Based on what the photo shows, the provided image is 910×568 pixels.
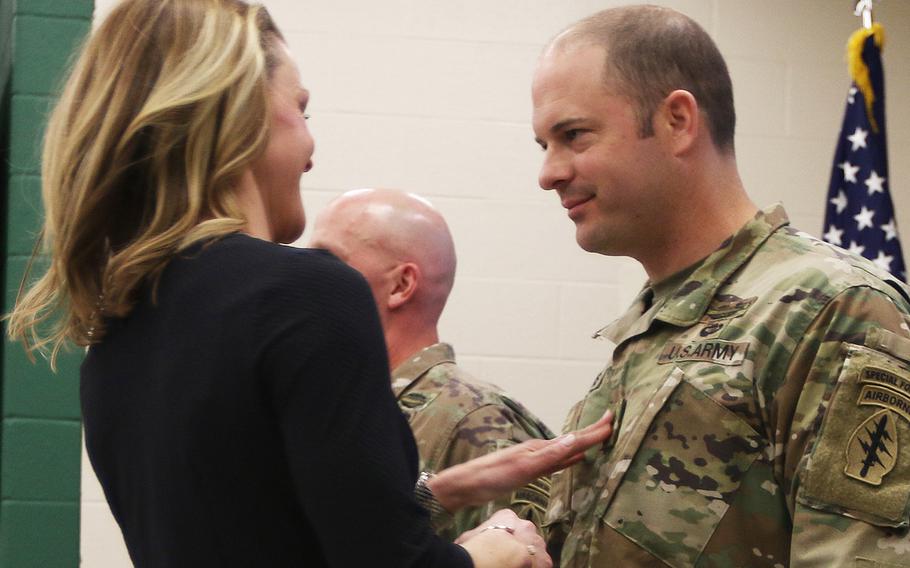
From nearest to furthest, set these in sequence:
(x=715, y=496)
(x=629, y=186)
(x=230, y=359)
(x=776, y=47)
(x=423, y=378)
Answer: (x=230, y=359) → (x=715, y=496) → (x=629, y=186) → (x=423, y=378) → (x=776, y=47)

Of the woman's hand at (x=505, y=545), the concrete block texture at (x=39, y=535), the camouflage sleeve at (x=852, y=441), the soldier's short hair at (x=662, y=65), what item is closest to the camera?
the woman's hand at (x=505, y=545)

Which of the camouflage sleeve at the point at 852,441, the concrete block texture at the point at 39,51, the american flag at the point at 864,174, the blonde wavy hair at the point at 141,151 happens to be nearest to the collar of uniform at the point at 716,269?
the camouflage sleeve at the point at 852,441

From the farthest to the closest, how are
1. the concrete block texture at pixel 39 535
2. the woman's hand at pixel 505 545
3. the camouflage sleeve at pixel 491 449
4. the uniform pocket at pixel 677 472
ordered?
1. the concrete block texture at pixel 39 535
2. the camouflage sleeve at pixel 491 449
3. the uniform pocket at pixel 677 472
4. the woman's hand at pixel 505 545

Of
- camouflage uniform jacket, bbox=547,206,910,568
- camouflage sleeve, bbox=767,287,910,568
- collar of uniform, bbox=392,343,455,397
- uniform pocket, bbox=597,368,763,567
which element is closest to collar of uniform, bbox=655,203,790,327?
camouflage uniform jacket, bbox=547,206,910,568

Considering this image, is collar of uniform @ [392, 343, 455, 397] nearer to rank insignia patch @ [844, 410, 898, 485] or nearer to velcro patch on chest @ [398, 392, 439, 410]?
velcro patch on chest @ [398, 392, 439, 410]

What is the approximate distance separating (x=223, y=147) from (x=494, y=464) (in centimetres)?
60

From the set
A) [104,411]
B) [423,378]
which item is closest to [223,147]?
[104,411]

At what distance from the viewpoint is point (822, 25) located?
3.86 m

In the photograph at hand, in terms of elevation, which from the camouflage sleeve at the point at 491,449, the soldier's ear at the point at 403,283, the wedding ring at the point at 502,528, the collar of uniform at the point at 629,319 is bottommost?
the camouflage sleeve at the point at 491,449

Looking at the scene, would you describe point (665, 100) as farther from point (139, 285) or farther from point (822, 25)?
point (822, 25)

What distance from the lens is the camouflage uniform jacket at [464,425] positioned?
7.21ft

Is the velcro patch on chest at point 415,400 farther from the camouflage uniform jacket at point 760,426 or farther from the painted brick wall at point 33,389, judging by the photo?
the painted brick wall at point 33,389

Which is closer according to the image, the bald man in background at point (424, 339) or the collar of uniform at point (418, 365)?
the bald man in background at point (424, 339)

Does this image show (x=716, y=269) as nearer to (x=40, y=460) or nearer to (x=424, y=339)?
(x=424, y=339)
